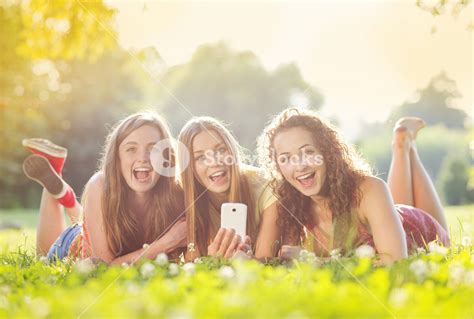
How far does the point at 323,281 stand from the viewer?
5.92 feet

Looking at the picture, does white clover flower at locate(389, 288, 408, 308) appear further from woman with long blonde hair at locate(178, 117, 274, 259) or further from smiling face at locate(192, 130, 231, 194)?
smiling face at locate(192, 130, 231, 194)

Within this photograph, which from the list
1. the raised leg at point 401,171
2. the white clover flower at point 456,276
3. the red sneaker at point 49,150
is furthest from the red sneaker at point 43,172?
the white clover flower at point 456,276

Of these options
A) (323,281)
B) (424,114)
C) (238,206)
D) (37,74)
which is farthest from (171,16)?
(424,114)

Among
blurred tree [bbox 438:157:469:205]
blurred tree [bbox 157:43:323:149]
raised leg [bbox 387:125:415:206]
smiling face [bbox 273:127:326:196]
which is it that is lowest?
blurred tree [bbox 438:157:469:205]

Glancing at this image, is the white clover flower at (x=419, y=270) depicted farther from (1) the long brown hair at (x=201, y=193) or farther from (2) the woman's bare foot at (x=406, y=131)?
(2) the woman's bare foot at (x=406, y=131)

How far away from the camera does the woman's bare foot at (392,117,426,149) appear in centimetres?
561

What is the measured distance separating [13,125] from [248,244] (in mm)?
20312

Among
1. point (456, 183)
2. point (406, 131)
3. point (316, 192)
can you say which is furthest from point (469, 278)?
point (456, 183)

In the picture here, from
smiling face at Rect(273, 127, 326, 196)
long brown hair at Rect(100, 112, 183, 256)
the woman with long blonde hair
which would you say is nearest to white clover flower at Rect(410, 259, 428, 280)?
smiling face at Rect(273, 127, 326, 196)

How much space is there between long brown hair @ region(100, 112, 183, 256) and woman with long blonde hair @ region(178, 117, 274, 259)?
222 millimetres

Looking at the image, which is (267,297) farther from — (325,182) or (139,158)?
(139,158)

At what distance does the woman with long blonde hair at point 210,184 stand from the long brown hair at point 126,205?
0.73 feet

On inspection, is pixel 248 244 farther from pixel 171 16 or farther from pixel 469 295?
pixel 171 16

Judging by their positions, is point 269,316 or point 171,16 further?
point 171,16
